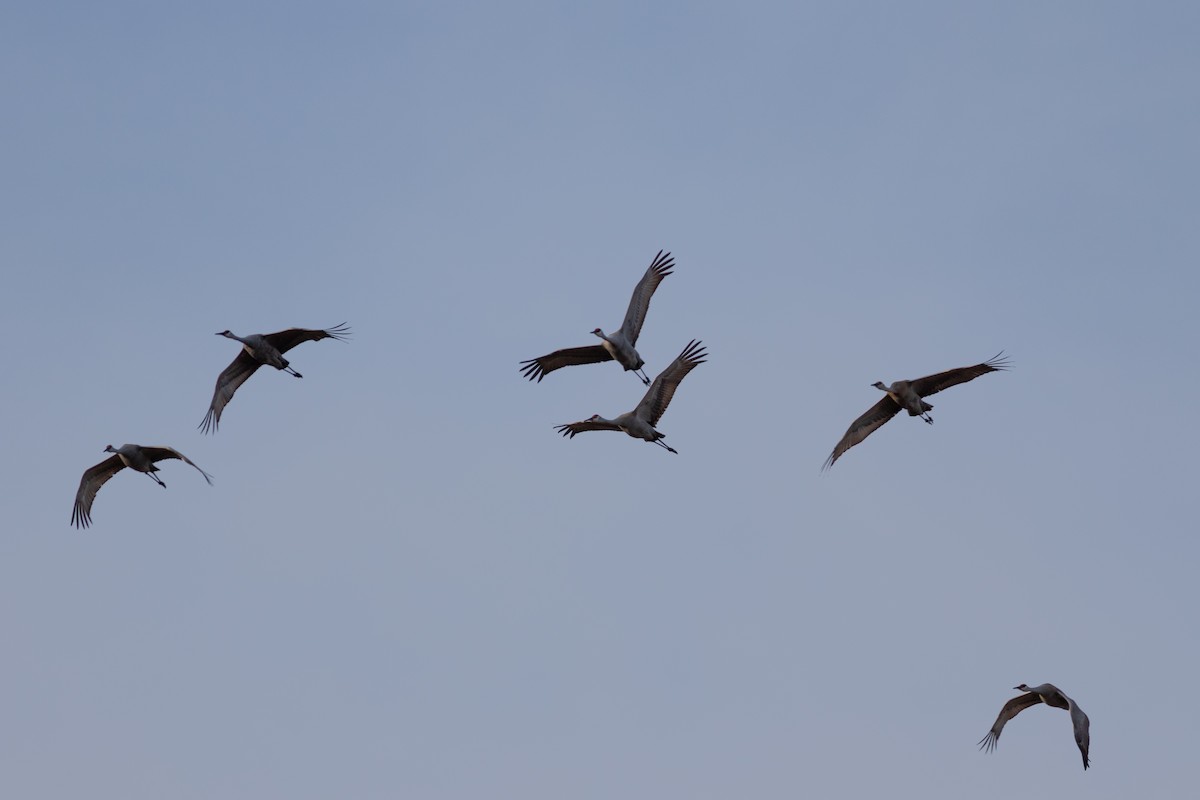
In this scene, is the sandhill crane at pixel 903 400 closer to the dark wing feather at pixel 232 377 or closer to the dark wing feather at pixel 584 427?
the dark wing feather at pixel 584 427

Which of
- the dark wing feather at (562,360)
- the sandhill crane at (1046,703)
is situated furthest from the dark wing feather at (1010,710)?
the dark wing feather at (562,360)

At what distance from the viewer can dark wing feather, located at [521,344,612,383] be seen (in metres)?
33.1

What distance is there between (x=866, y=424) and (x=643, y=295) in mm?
5745

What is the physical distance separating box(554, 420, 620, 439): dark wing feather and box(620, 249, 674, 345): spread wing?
1.87m

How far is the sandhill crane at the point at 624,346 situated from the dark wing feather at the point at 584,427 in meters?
1.28

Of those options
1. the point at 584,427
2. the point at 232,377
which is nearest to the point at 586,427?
the point at 584,427

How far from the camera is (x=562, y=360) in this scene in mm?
33656

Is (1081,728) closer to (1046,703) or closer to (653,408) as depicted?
(1046,703)

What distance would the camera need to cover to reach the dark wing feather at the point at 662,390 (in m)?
31.0

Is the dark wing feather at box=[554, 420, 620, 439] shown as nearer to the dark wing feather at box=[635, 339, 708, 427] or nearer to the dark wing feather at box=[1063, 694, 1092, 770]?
the dark wing feather at box=[635, 339, 708, 427]

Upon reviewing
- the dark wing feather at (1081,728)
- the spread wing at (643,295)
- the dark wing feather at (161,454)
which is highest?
the spread wing at (643,295)

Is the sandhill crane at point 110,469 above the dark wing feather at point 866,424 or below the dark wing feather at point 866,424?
below

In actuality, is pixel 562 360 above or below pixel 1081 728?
above

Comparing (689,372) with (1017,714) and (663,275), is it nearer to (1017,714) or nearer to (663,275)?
(663,275)
